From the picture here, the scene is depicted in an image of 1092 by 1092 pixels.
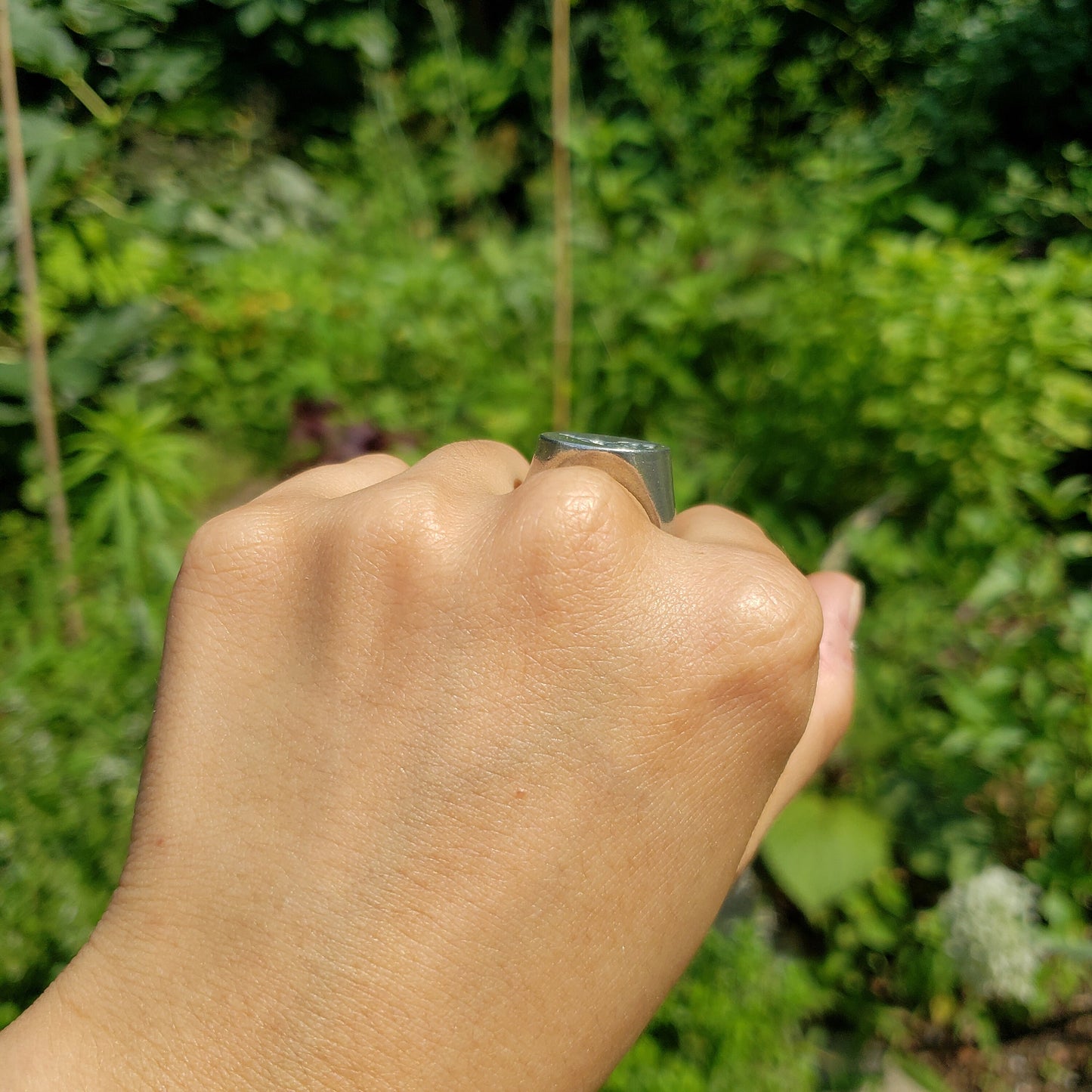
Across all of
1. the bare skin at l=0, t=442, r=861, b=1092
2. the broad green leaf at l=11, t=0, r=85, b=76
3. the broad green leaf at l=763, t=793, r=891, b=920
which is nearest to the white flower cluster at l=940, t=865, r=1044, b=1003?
the broad green leaf at l=763, t=793, r=891, b=920

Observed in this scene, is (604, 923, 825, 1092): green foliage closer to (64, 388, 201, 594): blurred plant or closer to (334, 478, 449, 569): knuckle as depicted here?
(334, 478, 449, 569): knuckle

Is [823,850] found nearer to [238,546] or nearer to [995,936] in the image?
[995,936]

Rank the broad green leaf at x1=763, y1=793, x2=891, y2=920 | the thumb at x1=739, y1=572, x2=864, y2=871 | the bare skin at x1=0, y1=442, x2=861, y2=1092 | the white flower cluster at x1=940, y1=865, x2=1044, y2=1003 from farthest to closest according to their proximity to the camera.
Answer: the broad green leaf at x1=763, y1=793, x2=891, y2=920
the white flower cluster at x1=940, y1=865, x2=1044, y2=1003
the thumb at x1=739, y1=572, x2=864, y2=871
the bare skin at x1=0, y1=442, x2=861, y2=1092

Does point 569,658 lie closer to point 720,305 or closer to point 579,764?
point 579,764

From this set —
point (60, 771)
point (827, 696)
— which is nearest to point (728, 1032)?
point (827, 696)

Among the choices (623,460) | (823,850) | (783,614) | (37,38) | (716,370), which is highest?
(37,38)

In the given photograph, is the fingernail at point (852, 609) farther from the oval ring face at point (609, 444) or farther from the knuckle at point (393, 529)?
the knuckle at point (393, 529)

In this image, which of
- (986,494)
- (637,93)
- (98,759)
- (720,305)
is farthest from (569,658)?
(637,93)
